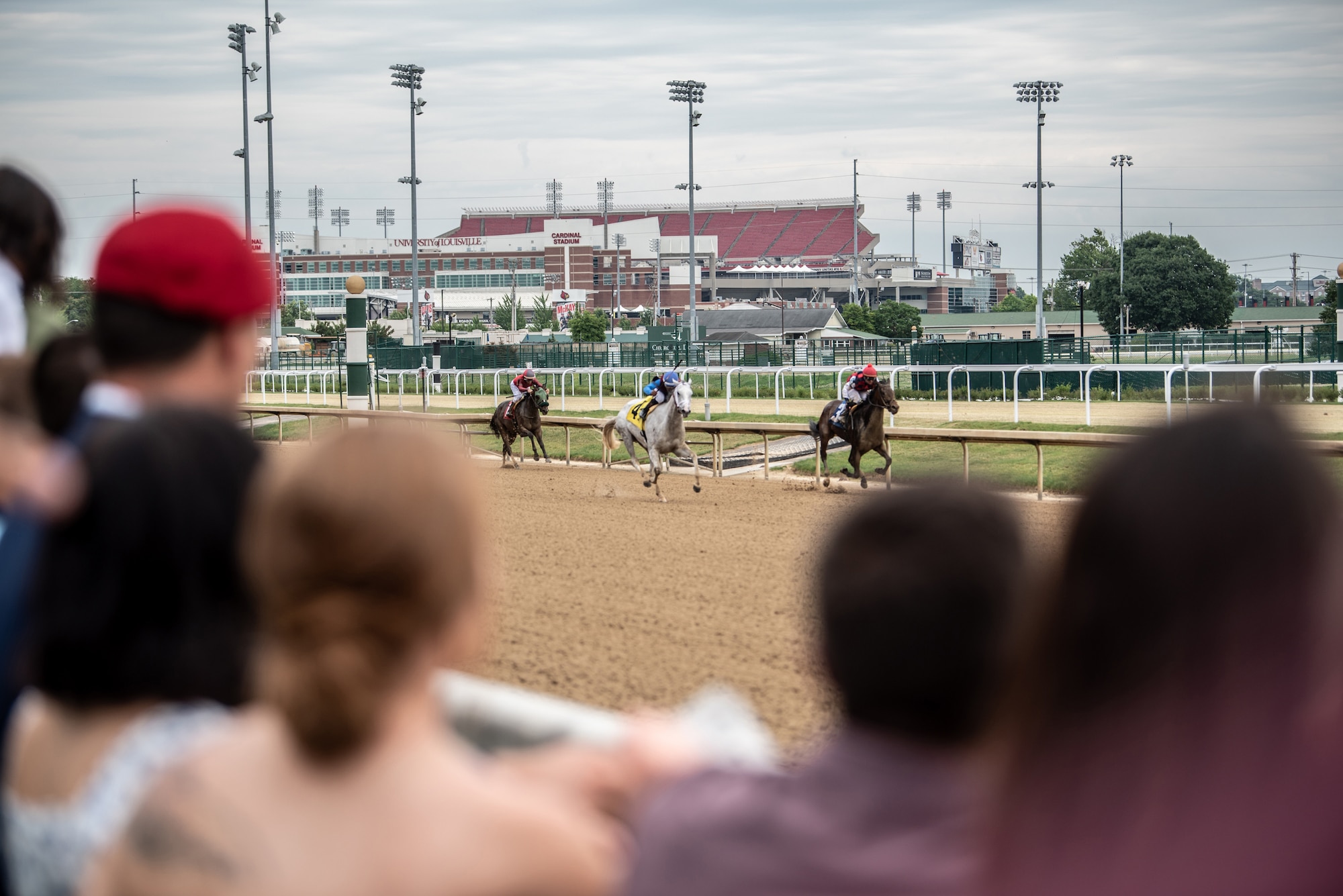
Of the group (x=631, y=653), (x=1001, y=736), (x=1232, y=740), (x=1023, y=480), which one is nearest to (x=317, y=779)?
(x=1001, y=736)

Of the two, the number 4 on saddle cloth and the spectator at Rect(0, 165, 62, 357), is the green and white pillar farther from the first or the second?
the spectator at Rect(0, 165, 62, 357)

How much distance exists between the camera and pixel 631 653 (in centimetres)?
597

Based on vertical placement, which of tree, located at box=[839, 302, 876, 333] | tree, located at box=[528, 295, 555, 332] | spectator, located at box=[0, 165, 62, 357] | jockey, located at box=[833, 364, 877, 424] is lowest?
jockey, located at box=[833, 364, 877, 424]

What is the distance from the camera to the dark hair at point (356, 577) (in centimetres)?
118

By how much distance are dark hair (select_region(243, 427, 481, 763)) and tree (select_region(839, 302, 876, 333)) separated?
68.5 metres

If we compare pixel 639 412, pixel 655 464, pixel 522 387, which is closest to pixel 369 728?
pixel 655 464

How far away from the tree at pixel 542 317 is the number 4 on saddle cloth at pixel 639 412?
63.9m

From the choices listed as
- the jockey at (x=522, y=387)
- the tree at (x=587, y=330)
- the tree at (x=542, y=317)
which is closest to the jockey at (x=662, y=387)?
the jockey at (x=522, y=387)

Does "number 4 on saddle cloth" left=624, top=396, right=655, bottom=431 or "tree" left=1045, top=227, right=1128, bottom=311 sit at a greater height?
"tree" left=1045, top=227, right=1128, bottom=311

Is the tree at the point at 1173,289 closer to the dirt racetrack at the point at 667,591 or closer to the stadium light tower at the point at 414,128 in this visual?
the stadium light tower at the point at 414,128

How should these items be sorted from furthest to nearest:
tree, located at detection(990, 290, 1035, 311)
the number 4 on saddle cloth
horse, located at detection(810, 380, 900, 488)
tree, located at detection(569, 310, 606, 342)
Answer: tree, located at detection(990, 290, 1035, 311) → tree, located at detection(569, 310, 606, 342) → the number 4 on saddle cloth → horse, located at detection(810, 380, 900, 488)

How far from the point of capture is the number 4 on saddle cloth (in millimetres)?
13312

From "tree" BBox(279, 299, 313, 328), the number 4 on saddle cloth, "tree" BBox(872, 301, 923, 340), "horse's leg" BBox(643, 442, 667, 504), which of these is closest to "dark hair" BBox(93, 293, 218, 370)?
"horse's leg" BBox(643, 442, 667, 504)

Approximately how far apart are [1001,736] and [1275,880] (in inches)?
8.6
